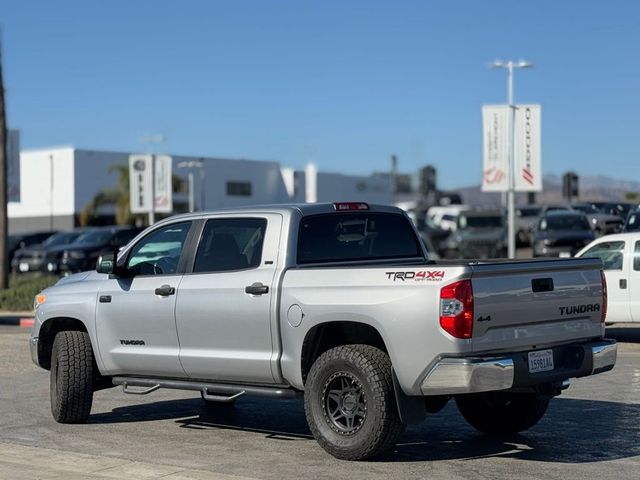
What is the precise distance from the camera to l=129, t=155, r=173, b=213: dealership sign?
1475 inches

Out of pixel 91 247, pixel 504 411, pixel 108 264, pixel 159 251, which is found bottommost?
pixel 504 411

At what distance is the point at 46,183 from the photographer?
8000 cm

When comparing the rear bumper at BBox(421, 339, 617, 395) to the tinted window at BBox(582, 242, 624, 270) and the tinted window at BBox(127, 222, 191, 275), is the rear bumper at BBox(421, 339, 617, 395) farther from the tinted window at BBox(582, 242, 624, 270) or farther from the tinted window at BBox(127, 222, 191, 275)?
the tinted window at BBox(582, 242, 624, 270)

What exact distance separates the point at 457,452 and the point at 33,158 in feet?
246

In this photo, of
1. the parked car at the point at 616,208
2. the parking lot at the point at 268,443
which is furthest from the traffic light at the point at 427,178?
the parking lot at the point at 268,443

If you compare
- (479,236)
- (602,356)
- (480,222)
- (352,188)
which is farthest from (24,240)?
(352,188)

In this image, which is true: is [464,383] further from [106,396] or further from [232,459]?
[106,396]

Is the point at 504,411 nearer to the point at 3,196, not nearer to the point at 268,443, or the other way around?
the point at 268,443

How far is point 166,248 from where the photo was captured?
9.84 m

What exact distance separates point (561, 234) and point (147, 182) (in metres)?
14.7

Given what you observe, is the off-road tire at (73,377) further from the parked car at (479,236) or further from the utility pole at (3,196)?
the parked car at (479,236)

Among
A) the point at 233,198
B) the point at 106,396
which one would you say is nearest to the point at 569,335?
the point at 106,396

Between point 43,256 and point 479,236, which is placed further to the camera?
point 479,236

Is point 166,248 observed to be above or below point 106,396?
above
